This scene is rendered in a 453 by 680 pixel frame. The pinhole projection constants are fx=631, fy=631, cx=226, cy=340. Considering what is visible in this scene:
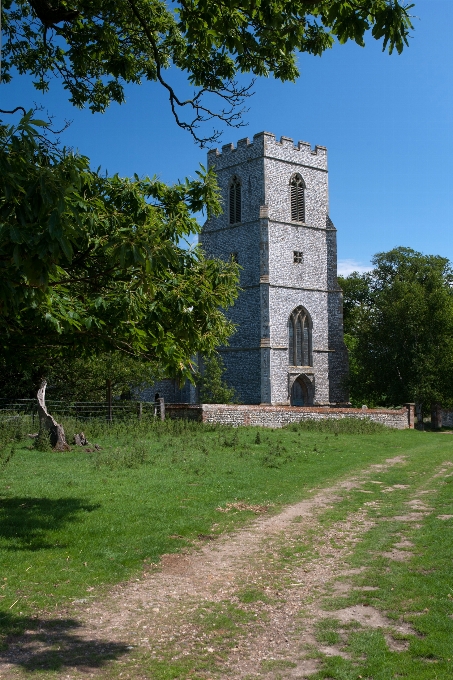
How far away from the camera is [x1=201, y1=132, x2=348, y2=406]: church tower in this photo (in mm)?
40250

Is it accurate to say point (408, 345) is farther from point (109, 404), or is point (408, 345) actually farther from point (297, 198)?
point (109, 404)

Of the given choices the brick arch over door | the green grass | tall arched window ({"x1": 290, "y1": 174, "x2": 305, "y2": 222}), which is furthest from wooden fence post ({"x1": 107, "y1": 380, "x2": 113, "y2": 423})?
tall arched window ({"x1": 290, "y1": 174, "x2": 305, "y2": 222})

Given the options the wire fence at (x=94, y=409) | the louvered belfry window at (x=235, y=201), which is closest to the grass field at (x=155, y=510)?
the wire fence at (x=94, y=409)

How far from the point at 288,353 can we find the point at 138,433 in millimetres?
21954

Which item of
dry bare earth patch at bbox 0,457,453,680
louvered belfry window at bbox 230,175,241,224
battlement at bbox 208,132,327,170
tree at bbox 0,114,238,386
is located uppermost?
battlement at bbox 208,132,327,170

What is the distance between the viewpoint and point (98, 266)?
24.1 ft

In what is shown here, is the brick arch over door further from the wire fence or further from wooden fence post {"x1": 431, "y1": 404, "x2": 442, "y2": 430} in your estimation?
the wire fence

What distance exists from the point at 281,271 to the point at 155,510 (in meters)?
A: 32.7

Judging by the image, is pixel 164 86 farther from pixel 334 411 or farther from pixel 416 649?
pixel 334 411

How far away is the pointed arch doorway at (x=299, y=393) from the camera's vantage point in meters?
42.0

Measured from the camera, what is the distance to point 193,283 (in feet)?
26.5

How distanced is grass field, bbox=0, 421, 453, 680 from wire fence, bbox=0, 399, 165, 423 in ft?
9.69

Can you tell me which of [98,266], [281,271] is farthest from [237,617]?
[281,271]

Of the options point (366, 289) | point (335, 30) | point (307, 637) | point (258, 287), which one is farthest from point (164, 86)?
point (366, 289)
